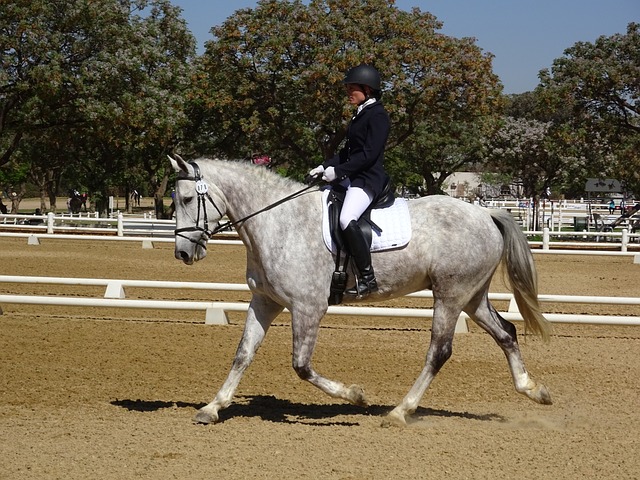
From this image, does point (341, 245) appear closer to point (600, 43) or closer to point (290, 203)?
point (290, 203)

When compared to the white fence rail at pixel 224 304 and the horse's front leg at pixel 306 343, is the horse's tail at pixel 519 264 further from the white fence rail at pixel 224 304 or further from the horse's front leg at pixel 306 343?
the white fence rail at pixel 224 304

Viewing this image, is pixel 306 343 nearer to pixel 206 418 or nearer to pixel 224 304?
pixel 206 418

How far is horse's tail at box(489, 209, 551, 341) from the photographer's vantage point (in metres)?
7.29

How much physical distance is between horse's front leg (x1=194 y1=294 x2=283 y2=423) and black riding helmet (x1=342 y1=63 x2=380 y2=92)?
1.84m

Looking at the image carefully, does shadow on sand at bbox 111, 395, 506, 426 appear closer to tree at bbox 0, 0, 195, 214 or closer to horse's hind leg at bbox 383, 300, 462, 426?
horse's hind leg at bbox 383, 300, 462, 426

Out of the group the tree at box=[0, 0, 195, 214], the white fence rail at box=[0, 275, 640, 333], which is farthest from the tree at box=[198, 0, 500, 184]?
the white fence rail at box=[0, 275, 640, 333]

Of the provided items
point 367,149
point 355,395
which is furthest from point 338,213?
point 355,395

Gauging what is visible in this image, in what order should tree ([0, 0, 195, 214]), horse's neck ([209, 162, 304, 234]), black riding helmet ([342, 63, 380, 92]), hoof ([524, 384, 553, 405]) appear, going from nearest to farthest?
1. black riding helmet ([342, 63, 380, 92])
2. horse's neck ([209, 162, 304, 234])
3. hoof ([524, 384, 553, 405])
4. tree ([0, 0, 195, 214])

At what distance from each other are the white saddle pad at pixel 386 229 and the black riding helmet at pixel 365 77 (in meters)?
0.89

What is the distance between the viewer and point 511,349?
716cm

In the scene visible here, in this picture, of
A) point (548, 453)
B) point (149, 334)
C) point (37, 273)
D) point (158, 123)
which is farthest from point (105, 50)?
point (548, 453)

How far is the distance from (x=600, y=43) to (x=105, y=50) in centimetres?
1829

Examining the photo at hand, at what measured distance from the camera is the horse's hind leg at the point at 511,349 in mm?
7047

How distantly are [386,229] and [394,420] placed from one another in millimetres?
1459
